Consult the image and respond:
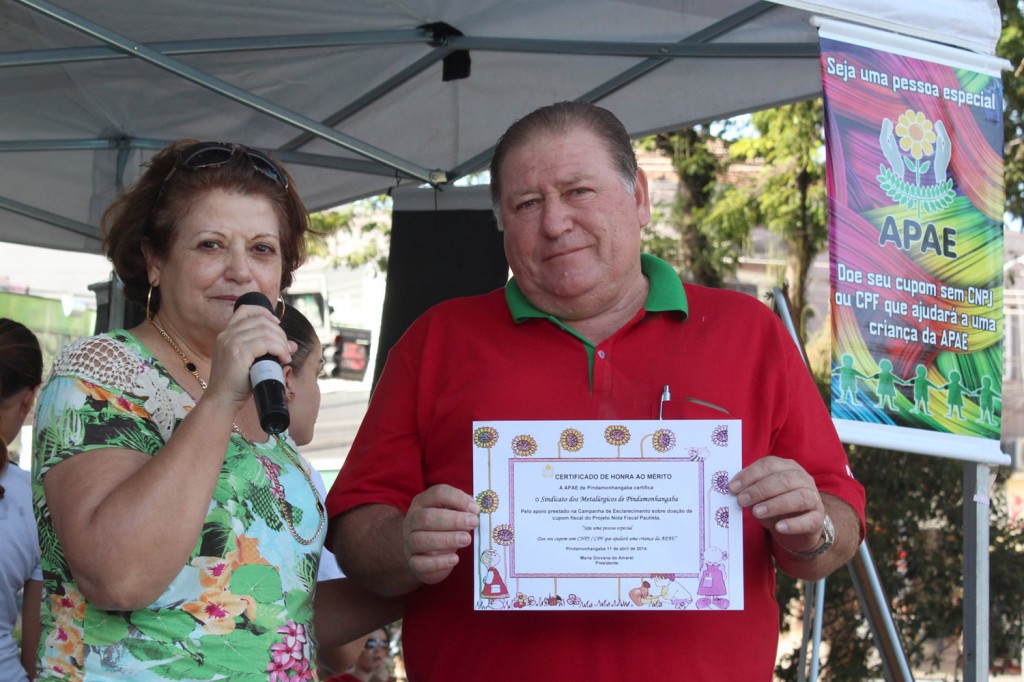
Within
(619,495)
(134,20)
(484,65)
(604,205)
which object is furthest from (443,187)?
(619,495)

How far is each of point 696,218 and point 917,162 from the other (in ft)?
24.2

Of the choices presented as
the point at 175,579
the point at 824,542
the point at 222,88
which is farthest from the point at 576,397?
the point at 222,88

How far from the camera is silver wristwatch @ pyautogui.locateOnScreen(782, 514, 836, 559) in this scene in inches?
81.5

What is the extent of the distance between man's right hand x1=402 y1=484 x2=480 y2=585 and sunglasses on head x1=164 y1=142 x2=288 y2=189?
0.74 metres

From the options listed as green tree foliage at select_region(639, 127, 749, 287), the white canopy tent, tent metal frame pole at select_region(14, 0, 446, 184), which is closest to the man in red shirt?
the white canopy tent

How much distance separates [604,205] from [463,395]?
52cm

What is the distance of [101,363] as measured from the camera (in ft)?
6.27

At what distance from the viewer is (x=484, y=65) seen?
4.89 m

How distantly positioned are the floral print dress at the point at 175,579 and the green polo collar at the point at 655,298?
0.67 metres

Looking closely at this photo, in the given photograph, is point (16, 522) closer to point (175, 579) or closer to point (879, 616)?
point (175, 579)

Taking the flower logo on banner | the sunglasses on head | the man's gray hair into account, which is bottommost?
the sunglasses on head

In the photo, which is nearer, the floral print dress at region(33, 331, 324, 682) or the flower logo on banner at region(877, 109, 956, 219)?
the floral print dress at region(33, 331, 324, 682)

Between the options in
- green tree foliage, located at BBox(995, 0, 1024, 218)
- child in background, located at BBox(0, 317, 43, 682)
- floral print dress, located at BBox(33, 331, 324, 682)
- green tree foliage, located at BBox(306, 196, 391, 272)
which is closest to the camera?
floral print dress, located at BBox(33, 331, 324, 682)

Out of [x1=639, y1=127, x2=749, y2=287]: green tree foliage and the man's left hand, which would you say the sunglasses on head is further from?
[x1=639, y1=127, x2=749, y2=287]: green tree foliage
